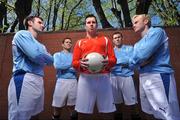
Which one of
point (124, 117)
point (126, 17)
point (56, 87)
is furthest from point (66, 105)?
point (126, 17)

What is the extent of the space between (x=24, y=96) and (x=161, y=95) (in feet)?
6.30

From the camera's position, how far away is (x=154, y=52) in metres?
5.41

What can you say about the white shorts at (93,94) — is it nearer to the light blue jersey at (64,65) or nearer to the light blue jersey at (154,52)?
the light blue jersey at (154,52)

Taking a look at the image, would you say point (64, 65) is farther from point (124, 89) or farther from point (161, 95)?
point (161, 95)

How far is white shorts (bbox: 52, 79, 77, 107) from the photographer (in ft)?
27.3

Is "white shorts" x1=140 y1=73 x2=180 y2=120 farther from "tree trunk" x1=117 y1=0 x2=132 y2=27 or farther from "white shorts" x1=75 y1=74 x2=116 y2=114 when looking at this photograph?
"tree trunk" x1=117 y1=0 x2=132 y2=27

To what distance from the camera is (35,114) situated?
570cm

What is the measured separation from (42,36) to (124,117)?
2799 millimetres

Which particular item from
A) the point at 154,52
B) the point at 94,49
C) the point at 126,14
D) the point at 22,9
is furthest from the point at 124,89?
the point at 22,9

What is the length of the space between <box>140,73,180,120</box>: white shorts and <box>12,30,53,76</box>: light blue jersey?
153 centimetres

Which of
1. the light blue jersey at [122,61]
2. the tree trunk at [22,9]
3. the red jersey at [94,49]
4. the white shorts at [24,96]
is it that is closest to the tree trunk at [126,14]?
the tree trunk at [22,9]

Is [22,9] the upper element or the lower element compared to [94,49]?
upper

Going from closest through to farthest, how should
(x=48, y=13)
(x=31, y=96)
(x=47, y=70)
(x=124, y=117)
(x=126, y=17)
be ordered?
(x=31, y=96) < (x=124, y=117) < (x=47, y=70) < (x=126, y=17) < (x=48, y=13)

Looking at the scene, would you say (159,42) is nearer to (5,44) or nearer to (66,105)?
(66,105)
